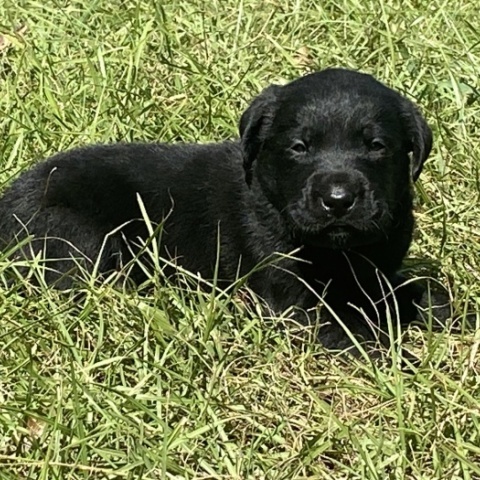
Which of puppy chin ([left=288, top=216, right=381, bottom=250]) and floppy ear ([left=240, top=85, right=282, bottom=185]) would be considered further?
floppy ear ([left=240, top=85, right=282, bottom=185])

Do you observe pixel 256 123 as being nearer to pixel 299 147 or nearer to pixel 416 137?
pixel 299 147

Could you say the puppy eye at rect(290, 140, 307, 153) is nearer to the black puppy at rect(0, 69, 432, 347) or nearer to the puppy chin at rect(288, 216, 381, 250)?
the black puppy at rect(0, 69, 432, 347)

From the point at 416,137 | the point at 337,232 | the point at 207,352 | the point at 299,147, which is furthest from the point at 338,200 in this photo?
the point at 207,352

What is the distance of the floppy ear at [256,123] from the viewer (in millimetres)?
4609

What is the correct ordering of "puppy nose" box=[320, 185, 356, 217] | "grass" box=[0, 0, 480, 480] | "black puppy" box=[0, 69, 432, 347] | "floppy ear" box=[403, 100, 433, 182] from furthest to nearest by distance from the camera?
1. "floppy ear" box=[403, 100, 433, 182]
2. "black puppy" box=[0, 69, 432, 347]
3. "puppy nose" box=[320, 185, 356, 217]
4. "grass" box=[0, 0, 480, 480]

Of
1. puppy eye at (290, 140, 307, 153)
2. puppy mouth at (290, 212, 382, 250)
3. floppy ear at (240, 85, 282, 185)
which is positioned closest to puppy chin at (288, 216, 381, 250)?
puppy mouth at (290, 212, 382, 250)

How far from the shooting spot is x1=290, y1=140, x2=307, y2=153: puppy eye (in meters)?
4.39

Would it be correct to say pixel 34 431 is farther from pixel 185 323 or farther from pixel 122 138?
pixel 122 138

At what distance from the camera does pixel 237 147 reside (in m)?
4.98

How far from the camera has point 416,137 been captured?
457 cm

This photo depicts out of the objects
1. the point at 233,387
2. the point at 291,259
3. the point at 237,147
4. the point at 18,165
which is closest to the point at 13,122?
the point at 18,165

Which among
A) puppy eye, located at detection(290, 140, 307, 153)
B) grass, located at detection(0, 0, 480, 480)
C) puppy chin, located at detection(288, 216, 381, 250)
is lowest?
grass, located at detection(0, 0, 480, 480)

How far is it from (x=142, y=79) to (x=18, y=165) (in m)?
0.94

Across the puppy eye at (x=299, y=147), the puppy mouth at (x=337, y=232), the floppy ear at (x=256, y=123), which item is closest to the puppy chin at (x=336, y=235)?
the puppy mouth at (x=337, y=232)
